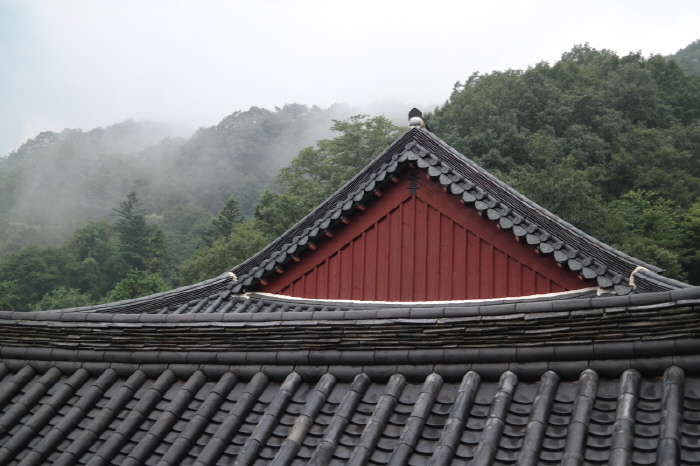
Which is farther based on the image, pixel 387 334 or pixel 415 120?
pixel 415 120

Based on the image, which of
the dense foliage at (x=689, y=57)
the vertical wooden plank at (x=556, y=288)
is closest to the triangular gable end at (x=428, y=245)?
the vertical wooden plank at (x=556, y=288)

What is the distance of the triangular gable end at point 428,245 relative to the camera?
765cm

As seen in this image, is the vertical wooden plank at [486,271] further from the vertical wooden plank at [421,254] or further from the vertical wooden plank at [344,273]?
the vertical wooden plank at [344,273]

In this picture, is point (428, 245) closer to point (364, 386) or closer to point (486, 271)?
point (486, 271)

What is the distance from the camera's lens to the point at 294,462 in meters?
3.26

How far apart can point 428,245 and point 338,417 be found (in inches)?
198


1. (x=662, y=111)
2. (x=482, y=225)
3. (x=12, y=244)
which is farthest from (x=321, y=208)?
(x=12, y=244)

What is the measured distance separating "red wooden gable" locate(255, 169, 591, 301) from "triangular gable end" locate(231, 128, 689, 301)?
0.04 feet

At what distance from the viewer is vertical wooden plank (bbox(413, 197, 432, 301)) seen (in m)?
8.24

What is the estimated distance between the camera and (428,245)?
8.23 meters

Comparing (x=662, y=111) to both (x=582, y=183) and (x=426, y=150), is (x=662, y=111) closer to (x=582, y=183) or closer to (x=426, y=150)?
(x=582, y=183)

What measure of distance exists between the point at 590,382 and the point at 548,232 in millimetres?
4650

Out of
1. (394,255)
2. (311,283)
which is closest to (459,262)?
(394,255)

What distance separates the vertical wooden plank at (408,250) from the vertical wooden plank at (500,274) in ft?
3.38
